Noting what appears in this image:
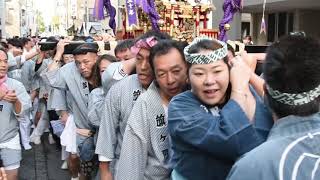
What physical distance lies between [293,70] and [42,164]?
6.46 metres

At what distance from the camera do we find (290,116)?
1.46 m

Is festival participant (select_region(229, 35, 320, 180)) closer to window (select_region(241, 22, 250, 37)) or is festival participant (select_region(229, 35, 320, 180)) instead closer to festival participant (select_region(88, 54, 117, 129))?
festival participant (select_region(88, 54, 117, 129))

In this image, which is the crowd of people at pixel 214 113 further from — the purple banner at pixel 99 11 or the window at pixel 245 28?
the window at pixel 245 28

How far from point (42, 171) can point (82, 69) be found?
296 centimetres

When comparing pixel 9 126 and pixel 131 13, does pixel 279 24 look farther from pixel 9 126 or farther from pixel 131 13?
pixel 9 126

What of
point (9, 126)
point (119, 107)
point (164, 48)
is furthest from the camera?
point (9, 126)

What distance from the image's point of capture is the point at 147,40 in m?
2.86

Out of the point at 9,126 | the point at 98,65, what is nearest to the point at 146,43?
the point at 98,65

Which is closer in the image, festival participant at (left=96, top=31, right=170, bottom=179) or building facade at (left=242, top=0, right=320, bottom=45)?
festival participant at (left=96, top=31, right=170, bottom=179)

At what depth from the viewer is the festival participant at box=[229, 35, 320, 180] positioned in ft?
4.42

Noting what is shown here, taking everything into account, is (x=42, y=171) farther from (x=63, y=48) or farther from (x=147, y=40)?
(x=147, y=40)

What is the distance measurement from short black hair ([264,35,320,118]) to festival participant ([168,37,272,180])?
0.93 feet

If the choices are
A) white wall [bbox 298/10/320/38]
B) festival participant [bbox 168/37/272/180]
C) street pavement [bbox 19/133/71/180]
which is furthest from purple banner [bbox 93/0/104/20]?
white wall [bbox 298/10/320/38]

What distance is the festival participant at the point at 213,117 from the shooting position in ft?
5.80
